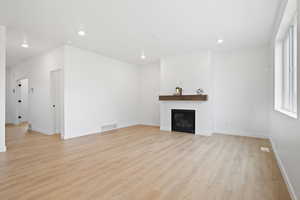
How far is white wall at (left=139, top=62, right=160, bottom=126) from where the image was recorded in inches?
267

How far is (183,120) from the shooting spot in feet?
17.8

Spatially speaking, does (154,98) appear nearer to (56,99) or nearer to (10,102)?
(56,99)

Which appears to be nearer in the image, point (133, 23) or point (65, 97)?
point (133, 23)

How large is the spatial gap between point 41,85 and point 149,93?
4117 mm

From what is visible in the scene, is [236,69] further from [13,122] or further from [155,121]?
[13,122]

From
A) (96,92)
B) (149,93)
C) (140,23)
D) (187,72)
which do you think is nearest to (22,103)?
(96,92)

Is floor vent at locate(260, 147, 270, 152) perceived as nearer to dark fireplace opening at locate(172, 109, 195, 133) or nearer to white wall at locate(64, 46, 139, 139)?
dark fireplace opening at locate(172, 109, 195, 133)

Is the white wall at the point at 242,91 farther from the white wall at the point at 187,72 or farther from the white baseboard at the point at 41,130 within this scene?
the white baseboard at the point at 41,130

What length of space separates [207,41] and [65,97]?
433cm

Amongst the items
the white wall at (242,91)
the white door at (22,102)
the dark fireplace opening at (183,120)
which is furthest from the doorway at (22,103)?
the white wall at (242,91)

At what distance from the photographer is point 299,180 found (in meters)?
1.55

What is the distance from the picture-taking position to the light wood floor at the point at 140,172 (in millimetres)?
1872

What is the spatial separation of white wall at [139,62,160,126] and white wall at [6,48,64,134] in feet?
11.5

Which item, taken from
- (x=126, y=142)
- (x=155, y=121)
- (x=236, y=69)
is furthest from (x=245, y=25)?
(x=155, y=121)
